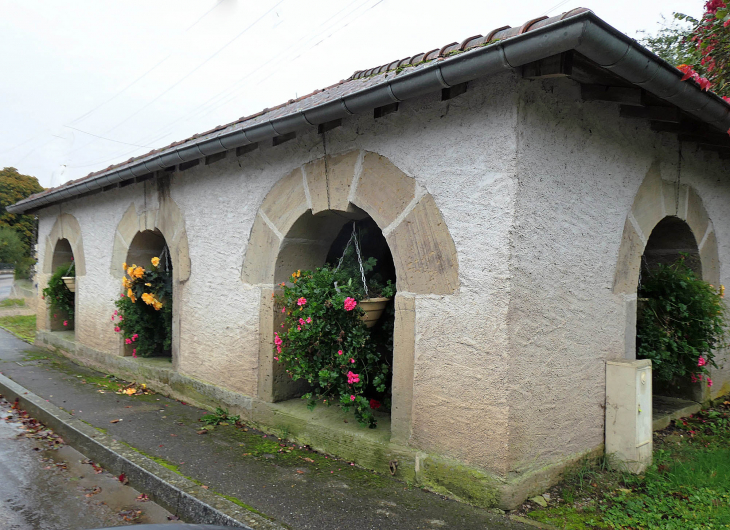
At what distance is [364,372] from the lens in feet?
13.4

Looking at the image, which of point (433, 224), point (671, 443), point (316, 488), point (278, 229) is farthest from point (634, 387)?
point (278, 229)

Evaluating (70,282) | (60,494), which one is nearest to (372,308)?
(60,494)

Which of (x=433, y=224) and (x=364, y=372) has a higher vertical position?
(x=433, y=224)

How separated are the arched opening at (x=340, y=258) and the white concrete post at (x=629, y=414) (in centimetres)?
171

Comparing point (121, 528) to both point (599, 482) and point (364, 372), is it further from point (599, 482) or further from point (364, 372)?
point (599, 482)

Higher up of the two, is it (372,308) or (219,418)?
(372,308)

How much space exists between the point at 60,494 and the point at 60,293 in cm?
662

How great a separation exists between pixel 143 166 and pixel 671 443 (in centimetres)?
587

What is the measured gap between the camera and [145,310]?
7.05 m

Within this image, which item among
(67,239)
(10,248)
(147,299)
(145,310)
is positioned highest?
(10,248)

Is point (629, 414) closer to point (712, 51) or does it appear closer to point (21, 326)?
point (712, 51)

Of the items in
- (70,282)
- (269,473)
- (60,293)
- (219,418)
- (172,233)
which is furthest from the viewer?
(60,293)

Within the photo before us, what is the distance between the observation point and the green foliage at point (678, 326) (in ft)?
14.6

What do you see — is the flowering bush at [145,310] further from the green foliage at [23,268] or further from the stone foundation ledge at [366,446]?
the green foliage at [23,268]
